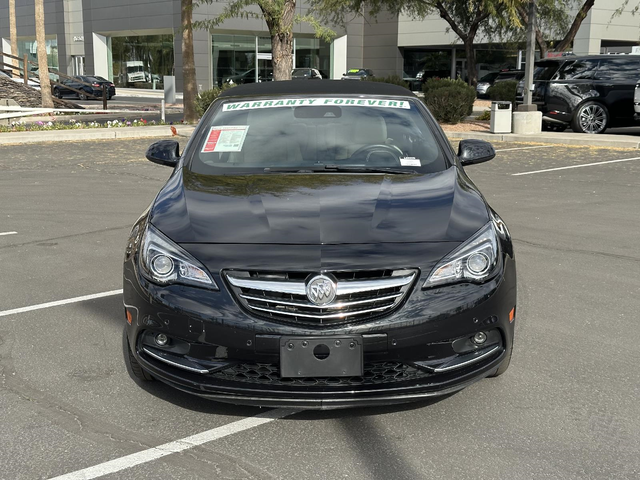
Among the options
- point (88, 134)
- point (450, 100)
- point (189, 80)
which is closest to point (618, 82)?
point (450, 100)

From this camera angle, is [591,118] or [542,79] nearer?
[591,118]

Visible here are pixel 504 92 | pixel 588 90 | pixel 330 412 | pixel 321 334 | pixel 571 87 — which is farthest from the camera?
pixel 504 92

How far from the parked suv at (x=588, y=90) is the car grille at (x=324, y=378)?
1663 centimetres

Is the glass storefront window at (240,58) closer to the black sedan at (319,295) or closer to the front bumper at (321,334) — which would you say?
the black sedan at (319,295)

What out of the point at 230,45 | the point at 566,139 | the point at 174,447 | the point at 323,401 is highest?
the point at 230,45

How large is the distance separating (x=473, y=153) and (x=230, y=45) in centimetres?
4828

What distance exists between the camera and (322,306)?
322 cm

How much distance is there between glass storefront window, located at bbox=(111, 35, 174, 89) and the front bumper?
50.4m

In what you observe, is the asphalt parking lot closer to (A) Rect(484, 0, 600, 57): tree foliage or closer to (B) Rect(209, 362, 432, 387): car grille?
(B) Rect(209, 362, 432, 387): car grille

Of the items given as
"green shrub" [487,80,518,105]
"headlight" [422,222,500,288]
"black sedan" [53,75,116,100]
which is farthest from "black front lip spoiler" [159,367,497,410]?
"black sedan" [53,75,116,100]

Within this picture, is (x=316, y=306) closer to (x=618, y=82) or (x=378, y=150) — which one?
(x=378, y=150)

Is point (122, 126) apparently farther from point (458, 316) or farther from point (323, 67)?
point (323, 67)

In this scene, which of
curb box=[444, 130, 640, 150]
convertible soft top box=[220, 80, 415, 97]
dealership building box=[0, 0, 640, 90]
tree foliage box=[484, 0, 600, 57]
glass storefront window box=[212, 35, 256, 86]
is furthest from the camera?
glass storefront window box=[212, 35, 256, 86]

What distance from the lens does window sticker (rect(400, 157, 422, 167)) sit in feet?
14.9
